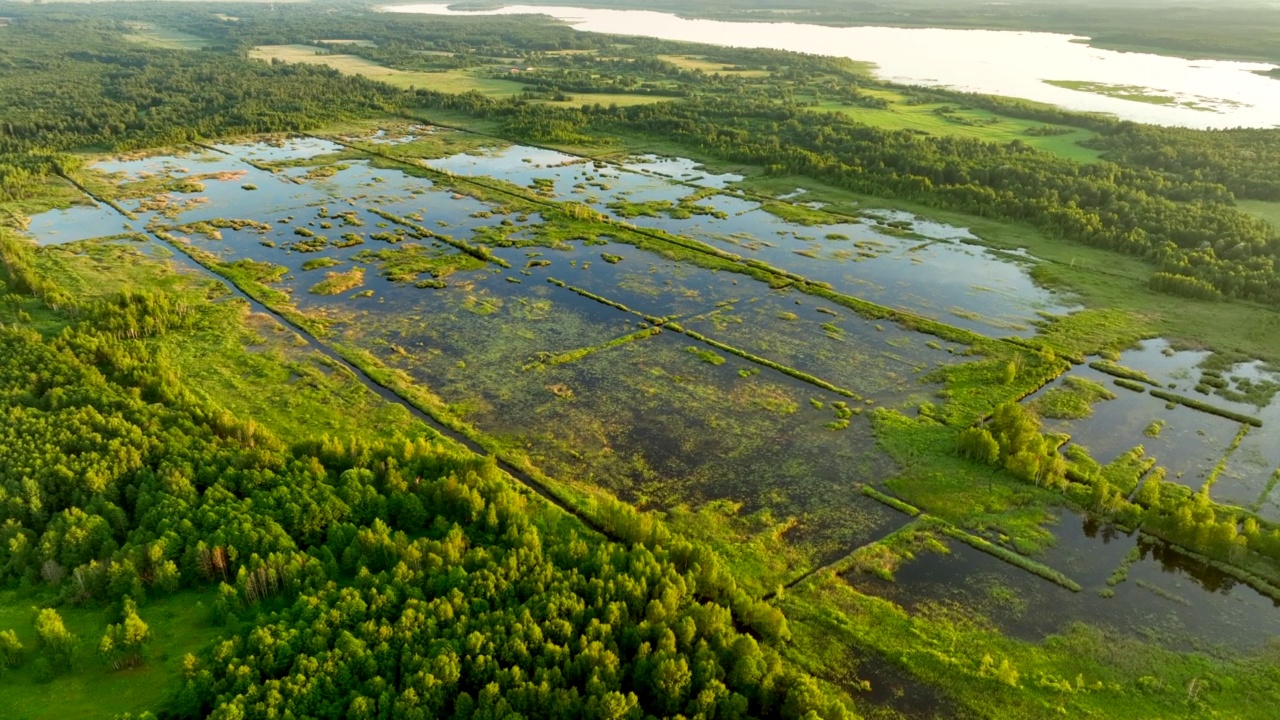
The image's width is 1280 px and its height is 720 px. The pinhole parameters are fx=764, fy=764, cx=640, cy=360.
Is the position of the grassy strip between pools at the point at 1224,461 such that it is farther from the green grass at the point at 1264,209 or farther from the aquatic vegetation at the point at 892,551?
the green grass at the point at 1264,209

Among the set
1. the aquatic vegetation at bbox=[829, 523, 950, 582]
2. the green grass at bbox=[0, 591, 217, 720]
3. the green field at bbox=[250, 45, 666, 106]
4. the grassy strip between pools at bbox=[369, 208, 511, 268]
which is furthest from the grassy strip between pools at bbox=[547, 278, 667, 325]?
the green field at bbox=[250, 45, 666, 106]

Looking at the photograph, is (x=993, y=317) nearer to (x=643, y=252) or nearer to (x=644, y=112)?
(x=643, y=252)

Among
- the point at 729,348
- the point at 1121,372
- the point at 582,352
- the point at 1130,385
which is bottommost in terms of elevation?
the point at 582,352

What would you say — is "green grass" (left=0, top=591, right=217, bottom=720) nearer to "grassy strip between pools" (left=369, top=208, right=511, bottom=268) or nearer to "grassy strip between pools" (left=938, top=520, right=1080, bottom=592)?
"grassy strip between pools" (left=938, top=520, right=1080, bottom=592)

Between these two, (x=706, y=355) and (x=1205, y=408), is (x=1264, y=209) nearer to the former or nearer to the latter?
(x=1205, y=408)

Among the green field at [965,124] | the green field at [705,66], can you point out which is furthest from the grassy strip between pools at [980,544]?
the green field at [705,66]

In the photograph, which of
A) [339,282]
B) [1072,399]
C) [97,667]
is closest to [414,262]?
[339,282]
